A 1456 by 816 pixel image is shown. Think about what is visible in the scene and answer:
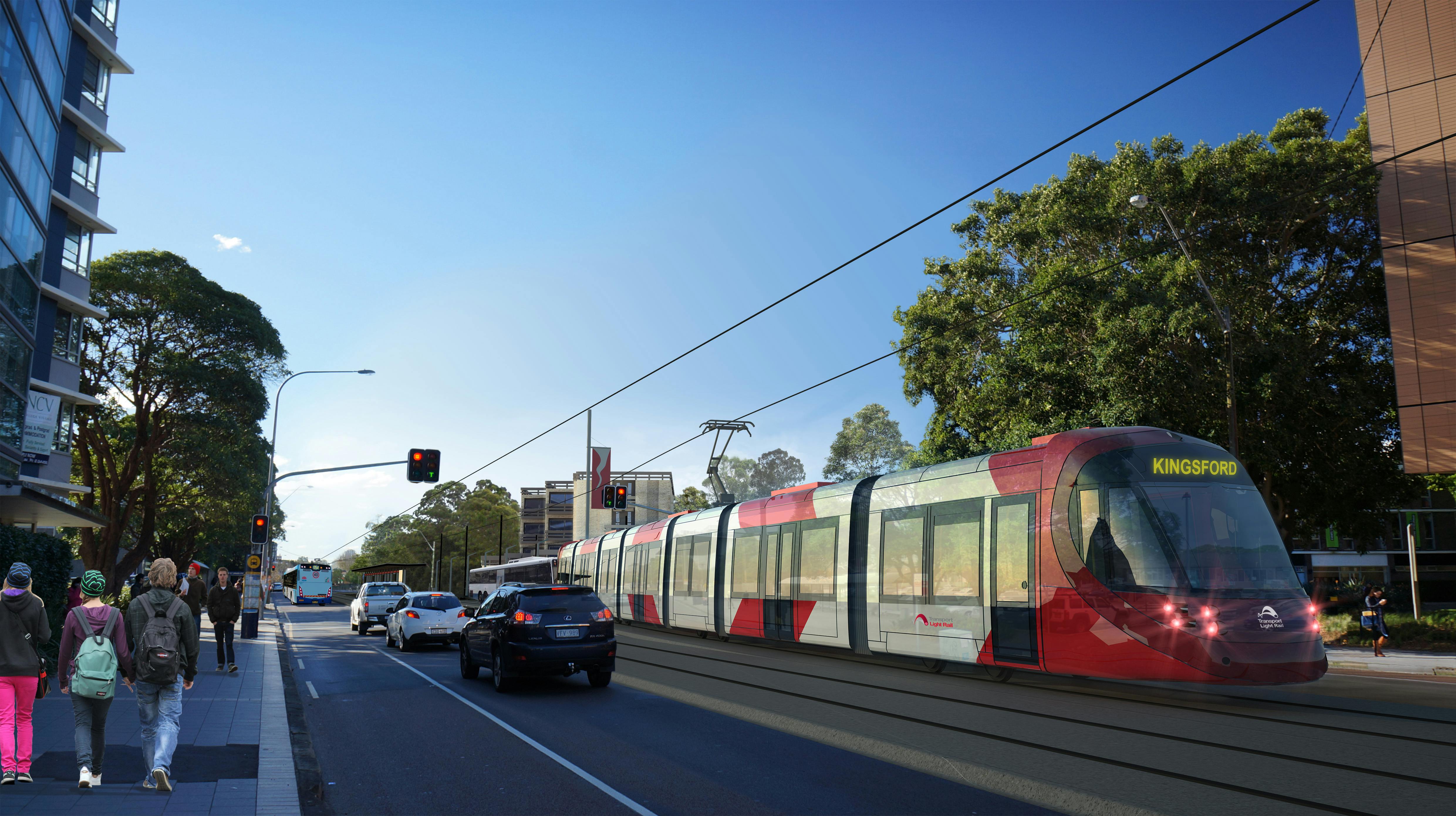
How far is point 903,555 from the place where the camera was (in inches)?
608

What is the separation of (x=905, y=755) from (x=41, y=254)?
2258 centimetres

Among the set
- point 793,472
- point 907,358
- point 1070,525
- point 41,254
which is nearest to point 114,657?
point 1070,525

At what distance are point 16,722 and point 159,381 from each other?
111 ft

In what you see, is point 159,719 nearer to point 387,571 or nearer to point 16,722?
point 16,722

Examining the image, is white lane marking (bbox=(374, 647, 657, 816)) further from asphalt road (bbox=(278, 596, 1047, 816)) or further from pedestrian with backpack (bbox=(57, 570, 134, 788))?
pedestrian with backpack (bbox=(57, 570, 134, 788))

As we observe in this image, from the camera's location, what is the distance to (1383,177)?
24.8m

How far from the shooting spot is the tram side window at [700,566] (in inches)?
931

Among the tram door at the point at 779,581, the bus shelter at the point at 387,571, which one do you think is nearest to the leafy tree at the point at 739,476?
the bus shelter at the point at 387,571

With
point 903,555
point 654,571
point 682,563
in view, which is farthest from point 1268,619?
point 654,571

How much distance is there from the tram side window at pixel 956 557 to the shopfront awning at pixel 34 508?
15.8m

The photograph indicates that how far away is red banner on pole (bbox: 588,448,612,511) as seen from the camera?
81688 millimetres

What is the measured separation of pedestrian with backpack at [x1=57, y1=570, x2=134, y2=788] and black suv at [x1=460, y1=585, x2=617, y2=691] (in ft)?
20.9

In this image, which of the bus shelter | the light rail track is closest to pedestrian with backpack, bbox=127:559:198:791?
the light rail track

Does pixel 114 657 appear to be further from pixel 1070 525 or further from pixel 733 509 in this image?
pixel 733 509
